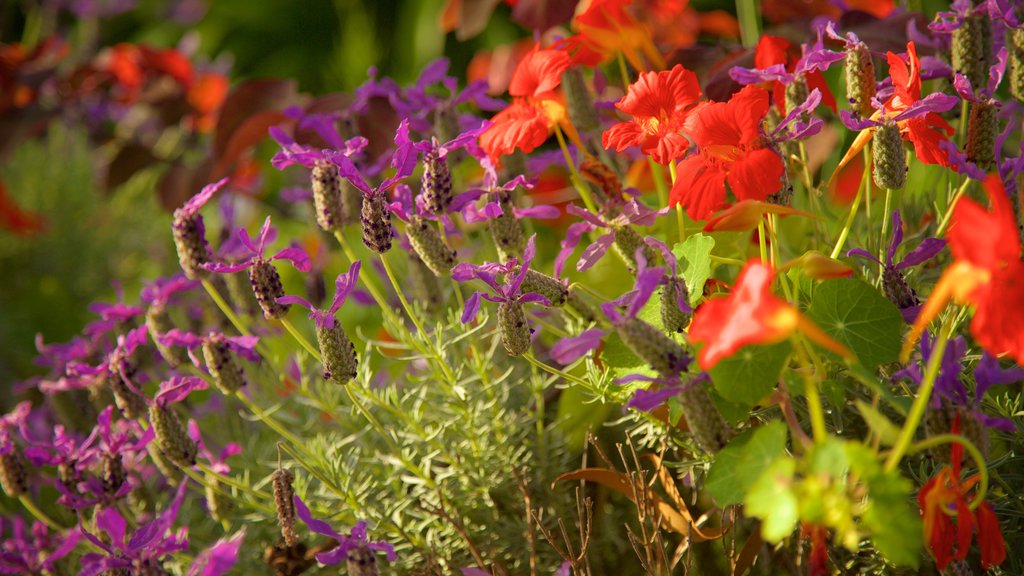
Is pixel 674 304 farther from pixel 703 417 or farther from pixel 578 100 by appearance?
pixel 578 100

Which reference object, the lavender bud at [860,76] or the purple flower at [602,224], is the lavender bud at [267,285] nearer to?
the purple flower at [602,224]

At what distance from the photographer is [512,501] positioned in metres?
0.69

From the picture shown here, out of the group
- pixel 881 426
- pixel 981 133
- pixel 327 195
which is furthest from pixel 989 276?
pixel 327 195

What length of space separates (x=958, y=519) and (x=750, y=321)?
0.16 m

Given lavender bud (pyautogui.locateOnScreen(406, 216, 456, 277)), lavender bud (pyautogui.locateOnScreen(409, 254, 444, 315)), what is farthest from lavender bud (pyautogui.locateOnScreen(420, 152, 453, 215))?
lavender bud (pyautogui.locateOnScreen(409, 254, 444, 315))

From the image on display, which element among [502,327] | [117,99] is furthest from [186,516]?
[117,99]

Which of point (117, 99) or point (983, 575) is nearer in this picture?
point (983, 575)

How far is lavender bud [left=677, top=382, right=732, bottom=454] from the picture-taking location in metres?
0.43

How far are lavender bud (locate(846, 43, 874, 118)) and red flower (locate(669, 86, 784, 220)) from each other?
9 cm

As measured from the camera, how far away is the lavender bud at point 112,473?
2.04ft

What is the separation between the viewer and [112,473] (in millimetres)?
624

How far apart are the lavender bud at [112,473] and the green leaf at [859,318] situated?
18.1 inches

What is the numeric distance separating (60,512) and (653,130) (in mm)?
616

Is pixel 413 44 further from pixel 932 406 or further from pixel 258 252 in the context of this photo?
pixel 932 406
